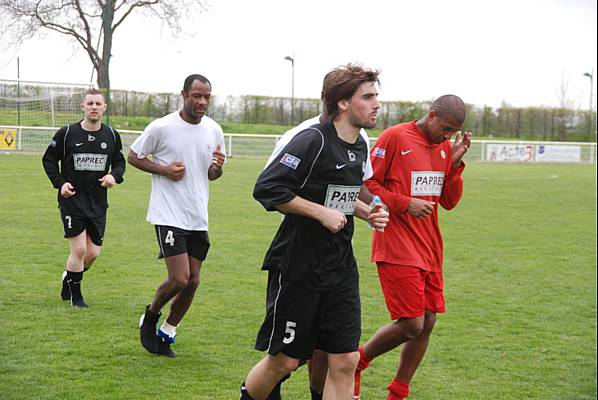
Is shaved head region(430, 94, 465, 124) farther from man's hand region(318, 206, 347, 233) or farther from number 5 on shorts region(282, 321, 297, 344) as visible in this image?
number 5 on shorts region(282, 321, 297, 344)

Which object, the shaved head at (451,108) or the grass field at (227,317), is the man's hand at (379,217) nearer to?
the shaved head at (451,108)

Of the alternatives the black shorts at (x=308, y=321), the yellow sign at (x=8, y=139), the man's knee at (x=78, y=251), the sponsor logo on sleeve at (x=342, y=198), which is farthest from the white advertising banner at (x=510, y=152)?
the black shorts at (x=308, y=321)

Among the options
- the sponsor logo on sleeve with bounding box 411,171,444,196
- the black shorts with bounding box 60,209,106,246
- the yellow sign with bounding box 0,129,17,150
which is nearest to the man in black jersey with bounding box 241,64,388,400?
the sponsor logo on sleeve with bounding box 411,171,444,196

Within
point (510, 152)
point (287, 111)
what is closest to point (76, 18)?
point (287, 111)

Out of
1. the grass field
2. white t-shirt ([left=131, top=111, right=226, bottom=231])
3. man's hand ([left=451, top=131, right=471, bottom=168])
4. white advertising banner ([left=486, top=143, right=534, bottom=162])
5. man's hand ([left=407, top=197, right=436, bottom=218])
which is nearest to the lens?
man's hand ([left=407, top=197, right=436, bottom=218])

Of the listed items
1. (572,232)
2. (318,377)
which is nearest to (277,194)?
(318,377)

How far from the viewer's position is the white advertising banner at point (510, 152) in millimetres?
43719

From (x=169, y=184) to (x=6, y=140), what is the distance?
6.13 feet

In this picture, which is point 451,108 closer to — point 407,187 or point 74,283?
point 407,187

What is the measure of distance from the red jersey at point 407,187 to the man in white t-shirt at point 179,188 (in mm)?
1355

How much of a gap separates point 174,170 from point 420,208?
2.03 metres

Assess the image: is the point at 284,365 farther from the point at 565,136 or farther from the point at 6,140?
the point at 565,136

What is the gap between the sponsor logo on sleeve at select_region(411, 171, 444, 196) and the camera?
5.43 meters

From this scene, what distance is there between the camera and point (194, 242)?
6402mm
